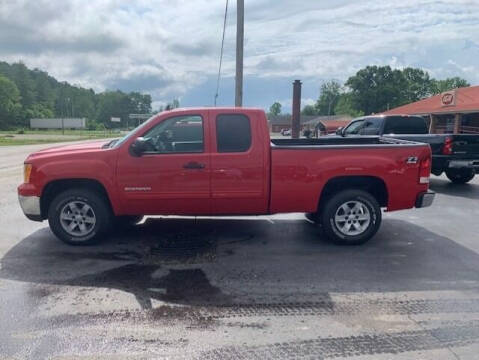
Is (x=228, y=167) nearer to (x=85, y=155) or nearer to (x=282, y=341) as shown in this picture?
Answer: (x=85, y=155)

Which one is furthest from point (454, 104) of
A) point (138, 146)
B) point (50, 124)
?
point (50, 124)

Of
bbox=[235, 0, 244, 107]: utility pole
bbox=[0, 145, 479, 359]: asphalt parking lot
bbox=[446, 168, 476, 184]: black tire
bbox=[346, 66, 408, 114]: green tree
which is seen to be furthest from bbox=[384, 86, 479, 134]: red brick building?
bbox=[346, 66, 408, 114]: green tree

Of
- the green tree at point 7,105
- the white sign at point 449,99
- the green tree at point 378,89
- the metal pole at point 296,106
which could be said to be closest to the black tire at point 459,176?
the metal pole at point 296,106

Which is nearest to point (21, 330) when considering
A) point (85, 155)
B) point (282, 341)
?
point (282, 341)

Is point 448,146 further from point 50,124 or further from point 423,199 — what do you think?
point 50,124

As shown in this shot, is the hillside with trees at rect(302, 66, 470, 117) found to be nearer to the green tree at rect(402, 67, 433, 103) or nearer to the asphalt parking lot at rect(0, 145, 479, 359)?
the green tree at rect(402, 67, 433, 103)

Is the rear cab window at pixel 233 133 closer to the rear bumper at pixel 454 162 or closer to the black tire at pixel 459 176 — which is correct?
the rear bumper at pixel 454 162

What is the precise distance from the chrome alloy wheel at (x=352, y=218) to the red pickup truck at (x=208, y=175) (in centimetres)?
1

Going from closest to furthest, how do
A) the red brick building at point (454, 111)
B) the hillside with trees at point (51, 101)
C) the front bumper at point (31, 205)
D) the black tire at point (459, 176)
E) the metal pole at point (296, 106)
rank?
the front bumper at point (31, 205), the black tire at point (459, 176), the metal pole at point (296, 106), the red brick building at point (454, 111), the hillside with trees at point (51, 101)

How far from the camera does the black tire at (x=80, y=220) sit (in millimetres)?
5535

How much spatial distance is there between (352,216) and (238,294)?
236 cm

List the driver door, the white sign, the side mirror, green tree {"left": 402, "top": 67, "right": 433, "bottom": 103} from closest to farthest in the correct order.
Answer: the side mirror < the driver door < the white sign < green tree {"left": 402, "top": 67, "right": 433, "bottom": 103}

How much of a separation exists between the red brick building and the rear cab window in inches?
951

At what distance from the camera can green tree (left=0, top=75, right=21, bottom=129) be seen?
3954 inches
